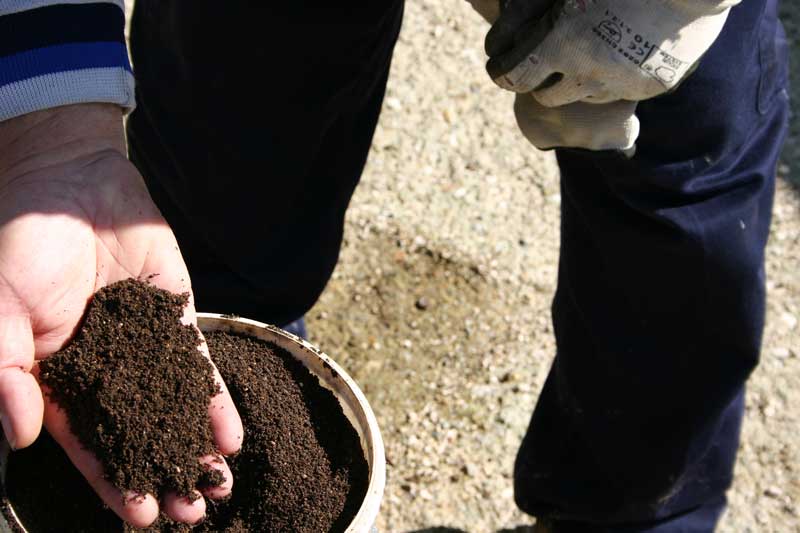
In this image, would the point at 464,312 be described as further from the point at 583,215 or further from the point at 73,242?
the point at 73,242

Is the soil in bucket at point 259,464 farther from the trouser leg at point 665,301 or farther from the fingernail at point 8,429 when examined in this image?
the trouser leg at point 665,301

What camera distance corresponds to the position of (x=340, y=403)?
4.80ft

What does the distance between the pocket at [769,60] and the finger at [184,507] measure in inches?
44.5

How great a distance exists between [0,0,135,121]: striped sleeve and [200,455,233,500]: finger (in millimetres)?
558

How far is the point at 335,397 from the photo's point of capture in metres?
1.46

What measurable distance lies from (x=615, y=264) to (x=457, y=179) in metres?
1.21

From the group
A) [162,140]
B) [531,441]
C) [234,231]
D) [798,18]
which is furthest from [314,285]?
[798,18]

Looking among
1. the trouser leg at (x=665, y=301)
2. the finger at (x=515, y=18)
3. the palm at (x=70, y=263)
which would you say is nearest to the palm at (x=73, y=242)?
the palm at (x=70, y=263)

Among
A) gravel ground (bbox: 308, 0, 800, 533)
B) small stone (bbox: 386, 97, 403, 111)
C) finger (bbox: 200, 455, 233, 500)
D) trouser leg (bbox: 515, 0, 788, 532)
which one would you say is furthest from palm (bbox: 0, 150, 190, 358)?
small stone (bbox: 386, 97, 403, 111)

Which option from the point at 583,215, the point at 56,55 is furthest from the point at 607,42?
the point at 56,55

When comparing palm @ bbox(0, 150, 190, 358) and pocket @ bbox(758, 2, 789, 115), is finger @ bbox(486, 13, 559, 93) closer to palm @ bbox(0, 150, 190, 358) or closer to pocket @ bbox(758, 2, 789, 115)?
pocket @ bbox(758, 2, 789, 115)

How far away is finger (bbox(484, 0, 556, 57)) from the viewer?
4.57ft

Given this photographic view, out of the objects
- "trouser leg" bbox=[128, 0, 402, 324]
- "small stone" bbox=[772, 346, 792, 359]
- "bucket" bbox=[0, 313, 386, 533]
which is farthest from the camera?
"small stone" bbox=[772, 346, 792, 359]

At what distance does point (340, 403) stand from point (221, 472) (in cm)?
24
